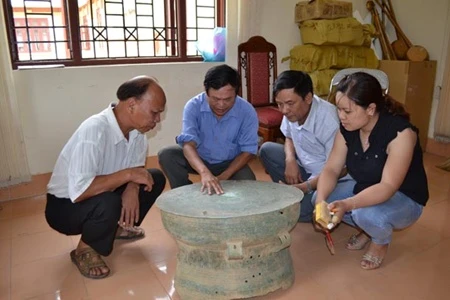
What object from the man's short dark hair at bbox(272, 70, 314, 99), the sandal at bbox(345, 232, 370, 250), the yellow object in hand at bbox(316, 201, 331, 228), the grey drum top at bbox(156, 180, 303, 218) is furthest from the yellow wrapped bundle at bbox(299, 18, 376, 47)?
the yellow object in hand at bbox(316, 201, 331, 228)

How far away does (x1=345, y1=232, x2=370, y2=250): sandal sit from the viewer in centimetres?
200

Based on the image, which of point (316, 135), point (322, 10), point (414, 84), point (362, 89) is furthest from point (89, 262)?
point (414, 84)

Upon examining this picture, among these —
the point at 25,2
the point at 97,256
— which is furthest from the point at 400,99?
the point at 25,2

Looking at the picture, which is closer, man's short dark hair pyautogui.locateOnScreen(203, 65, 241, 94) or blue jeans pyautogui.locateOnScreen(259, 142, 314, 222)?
man's short dark hair pyautogui.locateOnScreen(203, 65, 241, 94)

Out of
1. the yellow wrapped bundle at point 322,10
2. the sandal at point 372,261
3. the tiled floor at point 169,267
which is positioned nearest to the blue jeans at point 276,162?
the tiled floor at point 169,267

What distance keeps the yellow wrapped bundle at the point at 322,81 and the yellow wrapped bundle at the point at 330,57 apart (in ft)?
0.15

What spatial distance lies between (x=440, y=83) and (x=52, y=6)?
333 cm

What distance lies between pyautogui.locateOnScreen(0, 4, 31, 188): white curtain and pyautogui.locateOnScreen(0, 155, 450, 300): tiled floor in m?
0.37

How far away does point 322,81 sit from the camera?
3236mm

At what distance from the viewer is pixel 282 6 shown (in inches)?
133

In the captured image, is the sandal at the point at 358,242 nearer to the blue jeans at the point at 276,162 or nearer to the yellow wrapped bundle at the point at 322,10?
the blue jeans at the point at 276,162

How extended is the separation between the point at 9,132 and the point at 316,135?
1.92 meters

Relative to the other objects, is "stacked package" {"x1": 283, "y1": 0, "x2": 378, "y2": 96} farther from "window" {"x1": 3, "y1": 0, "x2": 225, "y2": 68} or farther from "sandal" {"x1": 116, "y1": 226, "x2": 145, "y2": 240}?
"sandal" {"x1": 116, "y1": 226, "x2": 145, "y2": 240}

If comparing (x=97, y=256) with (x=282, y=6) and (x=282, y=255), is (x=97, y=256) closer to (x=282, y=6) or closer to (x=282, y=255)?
(x=282, y=255)
